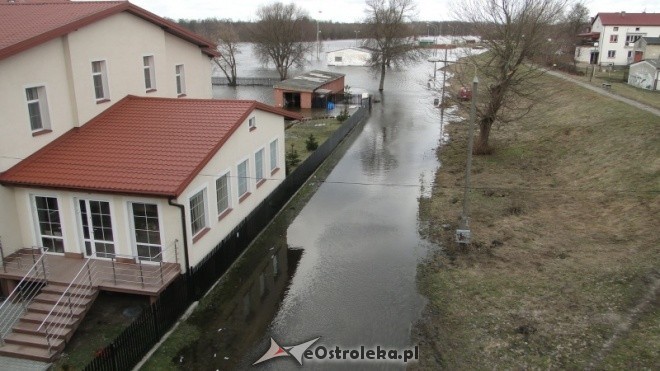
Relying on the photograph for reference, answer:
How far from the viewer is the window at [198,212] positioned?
14.3m

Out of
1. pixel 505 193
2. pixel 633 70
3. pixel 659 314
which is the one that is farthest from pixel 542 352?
pixel 633 70

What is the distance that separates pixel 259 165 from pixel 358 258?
5.50m

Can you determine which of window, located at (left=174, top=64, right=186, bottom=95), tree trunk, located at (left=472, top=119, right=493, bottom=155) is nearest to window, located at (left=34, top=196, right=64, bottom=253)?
window, located at (left=174, top=64, right=186, bottom=95)

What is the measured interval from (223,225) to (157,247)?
2.81m

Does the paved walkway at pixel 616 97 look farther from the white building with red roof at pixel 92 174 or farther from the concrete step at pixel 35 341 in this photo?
the concrete step at pixel 35 341

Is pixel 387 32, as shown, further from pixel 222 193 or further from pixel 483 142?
pixel 222 193

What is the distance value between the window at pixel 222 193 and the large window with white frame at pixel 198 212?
880mm

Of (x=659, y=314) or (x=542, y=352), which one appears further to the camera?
(x=659, y=314)

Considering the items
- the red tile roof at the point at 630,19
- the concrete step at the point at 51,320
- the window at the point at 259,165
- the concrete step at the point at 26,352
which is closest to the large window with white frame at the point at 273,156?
the window at the point at 259,165

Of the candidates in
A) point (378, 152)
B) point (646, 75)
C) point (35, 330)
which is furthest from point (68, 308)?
point (646, 75)

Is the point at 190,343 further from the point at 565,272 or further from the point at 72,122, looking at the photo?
the point at 565,272

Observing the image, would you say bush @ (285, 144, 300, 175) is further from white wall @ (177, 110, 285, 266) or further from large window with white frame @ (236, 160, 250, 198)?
large window with white frame @ (236, 160, 250, 198)

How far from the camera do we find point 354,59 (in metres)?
97.0

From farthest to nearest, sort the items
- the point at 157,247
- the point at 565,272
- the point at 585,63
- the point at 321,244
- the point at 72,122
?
the point at 585,63 → the point at 321,244 → the point at 72,122 → the point at 565,272 → the point at 157,247
